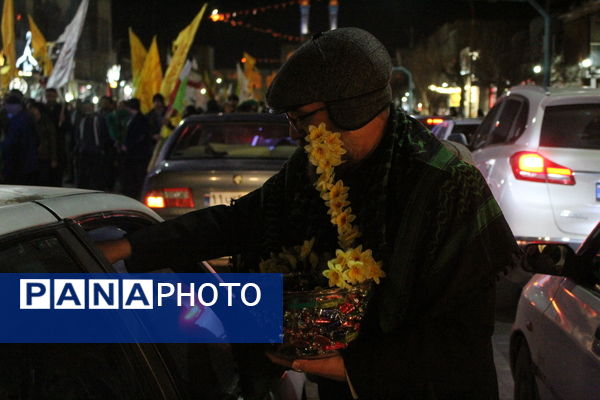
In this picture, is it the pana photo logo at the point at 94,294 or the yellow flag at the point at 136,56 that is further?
the yellow flag at the point at 136,56

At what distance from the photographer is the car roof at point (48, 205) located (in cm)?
199

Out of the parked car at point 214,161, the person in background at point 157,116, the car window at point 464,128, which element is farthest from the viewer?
the person in background at point 157,116

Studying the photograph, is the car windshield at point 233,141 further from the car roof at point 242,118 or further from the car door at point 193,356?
the car door at point 193,356

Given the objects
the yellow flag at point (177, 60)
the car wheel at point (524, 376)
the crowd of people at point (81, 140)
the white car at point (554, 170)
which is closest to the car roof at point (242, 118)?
the white car at point (554, 170)

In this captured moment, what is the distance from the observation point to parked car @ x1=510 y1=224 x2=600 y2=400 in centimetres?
324

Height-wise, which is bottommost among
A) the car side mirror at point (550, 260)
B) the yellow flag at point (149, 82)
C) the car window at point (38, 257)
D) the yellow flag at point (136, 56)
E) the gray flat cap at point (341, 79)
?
the car side mirror at point (550, 260)

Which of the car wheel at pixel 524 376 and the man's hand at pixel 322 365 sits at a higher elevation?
the man's hand at pixel 322 365

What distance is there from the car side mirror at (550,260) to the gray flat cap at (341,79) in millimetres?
1653

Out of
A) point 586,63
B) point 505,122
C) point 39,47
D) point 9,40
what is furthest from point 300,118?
point 586,63

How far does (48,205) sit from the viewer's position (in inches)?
85.7

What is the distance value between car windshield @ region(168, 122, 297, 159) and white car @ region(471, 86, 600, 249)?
7.04 ft

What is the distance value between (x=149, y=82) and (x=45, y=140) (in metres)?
5.63

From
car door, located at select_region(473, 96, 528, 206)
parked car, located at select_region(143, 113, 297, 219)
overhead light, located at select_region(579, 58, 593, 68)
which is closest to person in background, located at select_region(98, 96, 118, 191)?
parked car, located at select_region(143, 113, 297, 219)

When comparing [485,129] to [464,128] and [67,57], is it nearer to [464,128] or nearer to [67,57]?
[464,128]
